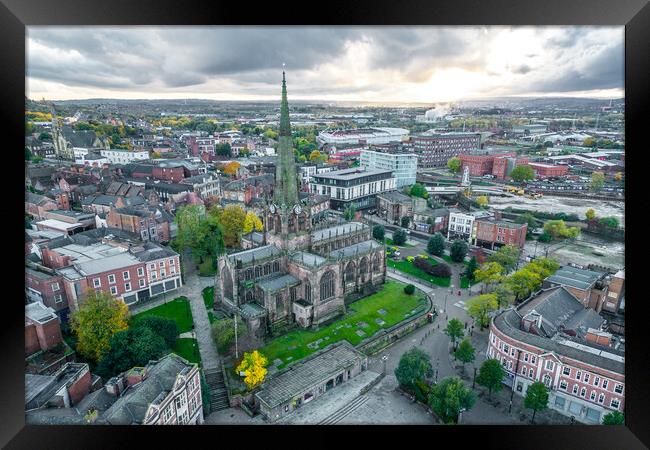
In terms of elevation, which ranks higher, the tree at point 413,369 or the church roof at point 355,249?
the church roof at point 355,249

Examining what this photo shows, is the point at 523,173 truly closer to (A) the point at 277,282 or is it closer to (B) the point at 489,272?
(B) the point at 489,272

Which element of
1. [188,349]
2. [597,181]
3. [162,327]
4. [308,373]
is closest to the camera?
[308,373]

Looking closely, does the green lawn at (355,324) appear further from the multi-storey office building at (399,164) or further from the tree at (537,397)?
the multi-storey office building at (399,164)

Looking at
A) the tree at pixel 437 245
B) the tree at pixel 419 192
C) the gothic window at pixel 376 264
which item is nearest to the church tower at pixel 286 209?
the gothic window at pixel 376 264

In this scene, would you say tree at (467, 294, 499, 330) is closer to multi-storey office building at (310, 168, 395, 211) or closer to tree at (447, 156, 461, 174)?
multi-storey office building at (310, 168, 395, 211)

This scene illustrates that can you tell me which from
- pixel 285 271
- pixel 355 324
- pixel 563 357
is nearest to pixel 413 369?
pixel 355 324

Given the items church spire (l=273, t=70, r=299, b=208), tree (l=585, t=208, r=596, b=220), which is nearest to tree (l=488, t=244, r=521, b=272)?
tree (l=585, t=208, r=596, b=220)
